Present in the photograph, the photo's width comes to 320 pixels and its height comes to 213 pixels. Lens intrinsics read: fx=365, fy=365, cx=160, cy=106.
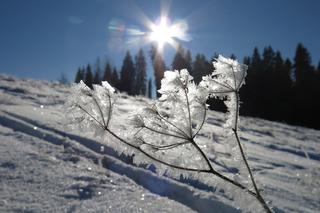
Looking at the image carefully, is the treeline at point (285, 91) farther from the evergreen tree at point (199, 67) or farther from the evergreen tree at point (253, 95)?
the evergreen tree at point (199, 67)

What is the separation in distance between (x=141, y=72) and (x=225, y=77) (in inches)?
2112

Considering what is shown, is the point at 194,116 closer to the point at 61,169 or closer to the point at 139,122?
the point at 139,122

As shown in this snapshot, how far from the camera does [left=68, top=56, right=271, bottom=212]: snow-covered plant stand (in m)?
1.49

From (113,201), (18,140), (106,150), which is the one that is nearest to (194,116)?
(113,201)

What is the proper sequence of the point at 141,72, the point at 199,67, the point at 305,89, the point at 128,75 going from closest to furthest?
the point at 305,89, the point at 199,67, the point at 128,75, the point at 141,72

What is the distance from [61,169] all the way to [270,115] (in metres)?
31.5

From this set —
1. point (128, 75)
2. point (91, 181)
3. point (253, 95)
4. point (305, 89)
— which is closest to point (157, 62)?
point (128, 75)

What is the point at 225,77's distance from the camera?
5.01 ft

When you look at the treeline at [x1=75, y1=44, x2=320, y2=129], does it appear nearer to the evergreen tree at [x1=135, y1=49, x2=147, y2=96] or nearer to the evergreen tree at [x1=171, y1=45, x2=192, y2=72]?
the evergreen tree at [x1=171, y1=45, x2=192, y2=72]

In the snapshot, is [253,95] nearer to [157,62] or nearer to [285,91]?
[285,91]

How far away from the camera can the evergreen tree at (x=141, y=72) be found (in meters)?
54.4

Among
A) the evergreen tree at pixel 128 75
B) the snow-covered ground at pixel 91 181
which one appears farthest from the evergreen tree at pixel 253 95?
the snow-covered ground at pixel 91 181

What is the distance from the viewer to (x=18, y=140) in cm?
428

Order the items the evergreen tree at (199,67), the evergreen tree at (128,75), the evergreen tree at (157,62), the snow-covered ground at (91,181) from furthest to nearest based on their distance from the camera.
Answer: the evergreen tree at (128,75)
the evergreen tree at (157,62)
the evergreen tree at (199,67)
the snow-covered ground at (91,181)
